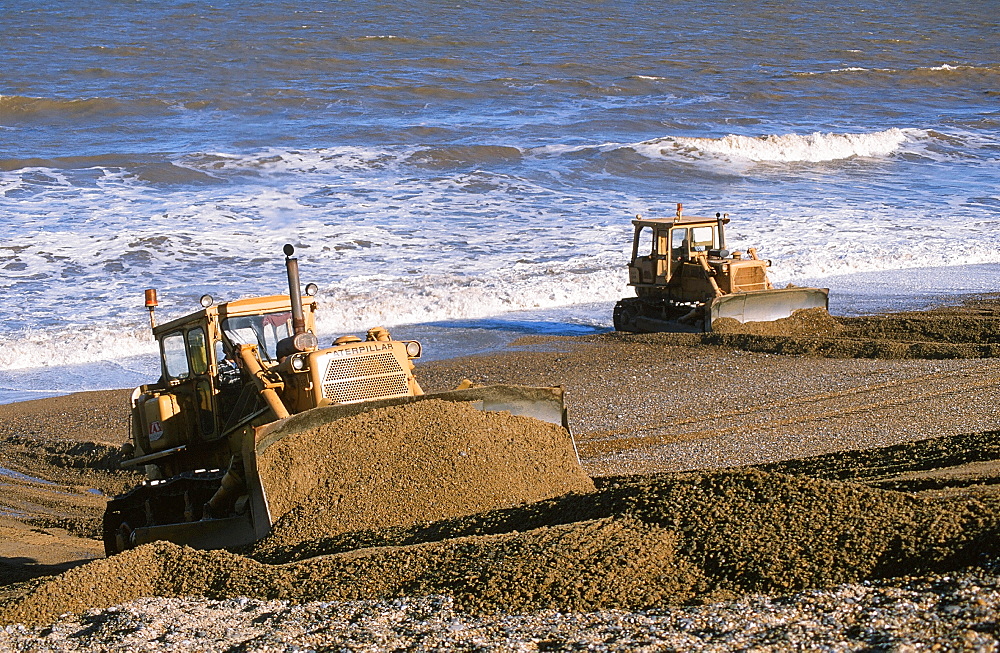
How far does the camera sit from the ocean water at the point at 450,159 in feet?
60.4

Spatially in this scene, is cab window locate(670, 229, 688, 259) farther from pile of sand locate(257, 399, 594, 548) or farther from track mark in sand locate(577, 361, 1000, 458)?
pile of sand locate(257, 399, 594, 548)

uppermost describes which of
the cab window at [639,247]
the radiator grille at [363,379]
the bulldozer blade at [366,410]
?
the cab window at [639,247]

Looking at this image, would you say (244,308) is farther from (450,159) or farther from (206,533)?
(450,159)

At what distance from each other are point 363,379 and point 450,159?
879 inches

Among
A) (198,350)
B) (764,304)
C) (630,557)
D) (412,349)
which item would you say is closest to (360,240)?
(764,304)

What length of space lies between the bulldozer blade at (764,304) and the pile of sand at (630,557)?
28.2ft

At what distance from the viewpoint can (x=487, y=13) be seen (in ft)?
173

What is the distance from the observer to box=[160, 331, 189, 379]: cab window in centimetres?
891

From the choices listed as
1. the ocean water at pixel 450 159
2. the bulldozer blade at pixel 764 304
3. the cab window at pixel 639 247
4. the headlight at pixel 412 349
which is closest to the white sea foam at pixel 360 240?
the ocean water at pixel 450 159

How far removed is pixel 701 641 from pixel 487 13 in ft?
166

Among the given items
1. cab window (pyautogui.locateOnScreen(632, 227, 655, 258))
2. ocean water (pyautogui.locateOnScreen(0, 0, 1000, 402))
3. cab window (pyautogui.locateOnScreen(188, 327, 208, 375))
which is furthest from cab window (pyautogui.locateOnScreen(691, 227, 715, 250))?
cab window (pyautogui.locateOnScreen(188, 327, 208, 375))

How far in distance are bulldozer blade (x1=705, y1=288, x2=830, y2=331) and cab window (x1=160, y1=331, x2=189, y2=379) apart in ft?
26.6

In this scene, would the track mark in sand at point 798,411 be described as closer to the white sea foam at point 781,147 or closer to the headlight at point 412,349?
the headlight at point 412,349

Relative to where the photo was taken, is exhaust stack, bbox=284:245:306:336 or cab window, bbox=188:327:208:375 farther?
cab window, bbox=188:327:208:375
